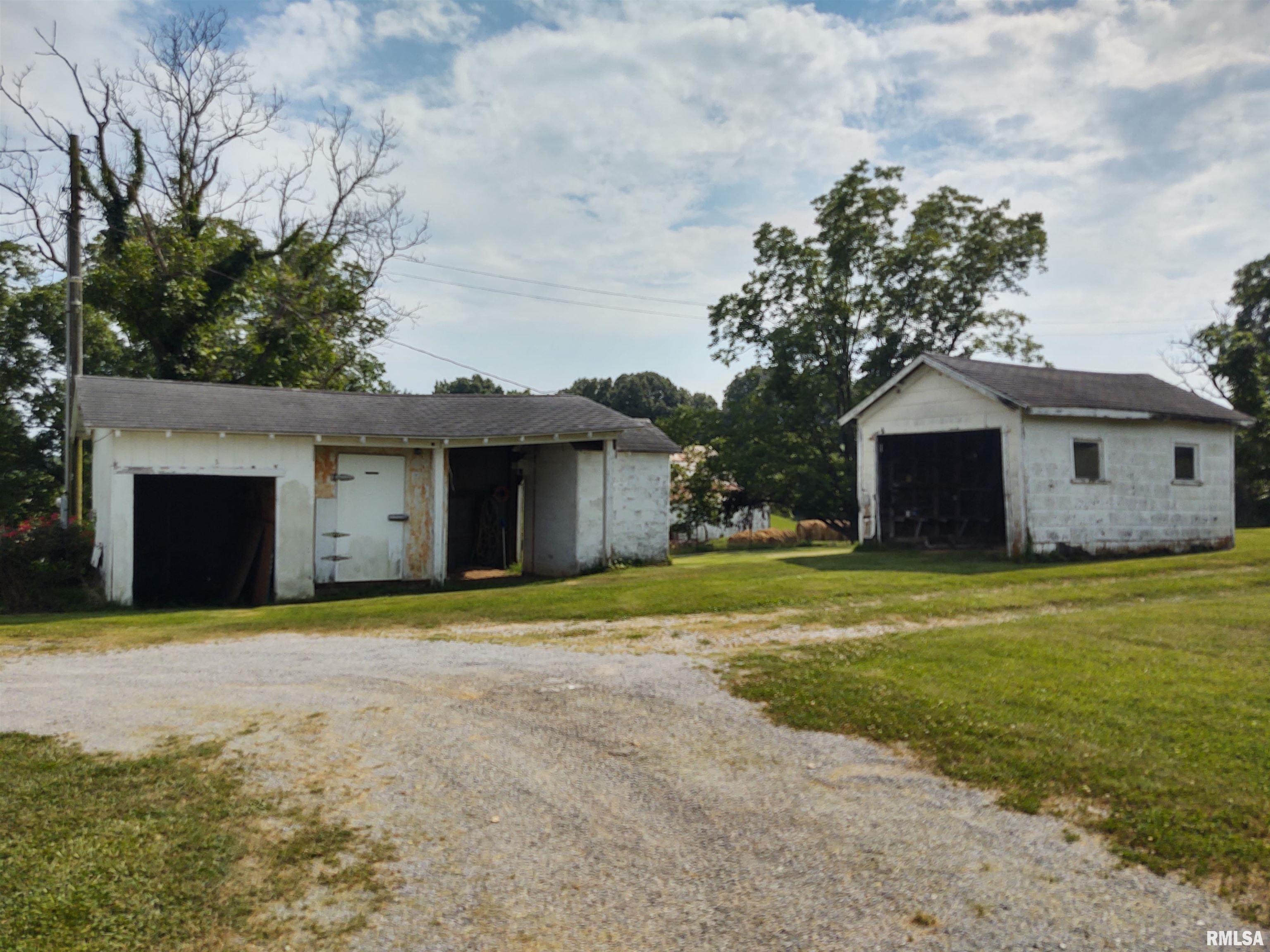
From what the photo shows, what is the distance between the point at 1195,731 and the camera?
562 cm

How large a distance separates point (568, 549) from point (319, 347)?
1582 centimetres

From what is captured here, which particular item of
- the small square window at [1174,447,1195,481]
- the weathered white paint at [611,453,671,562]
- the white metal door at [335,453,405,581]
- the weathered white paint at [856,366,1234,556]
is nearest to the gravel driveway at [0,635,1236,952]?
the white metal door at [335,453,405,581]

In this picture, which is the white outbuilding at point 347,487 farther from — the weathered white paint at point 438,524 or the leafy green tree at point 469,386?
the leafy green tree at point 469,386

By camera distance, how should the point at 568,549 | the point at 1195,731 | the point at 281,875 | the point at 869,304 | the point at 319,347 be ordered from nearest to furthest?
the point at 281,875 → the point at 1195,731 → the point at 568,549 → the point at 319,347 → the point at 869,304

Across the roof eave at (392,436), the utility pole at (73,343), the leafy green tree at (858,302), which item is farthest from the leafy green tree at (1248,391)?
the utility pole at (73,343)

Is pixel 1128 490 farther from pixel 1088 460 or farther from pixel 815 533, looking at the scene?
pixel 815 533

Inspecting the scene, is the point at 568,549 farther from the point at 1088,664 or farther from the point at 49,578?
the point at 1088,664

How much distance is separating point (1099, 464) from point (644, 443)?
9687mm

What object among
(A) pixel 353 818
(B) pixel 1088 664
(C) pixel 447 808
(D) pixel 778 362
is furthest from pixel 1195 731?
(D) pixel 778 362

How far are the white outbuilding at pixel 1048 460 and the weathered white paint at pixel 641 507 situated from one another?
4690 mm

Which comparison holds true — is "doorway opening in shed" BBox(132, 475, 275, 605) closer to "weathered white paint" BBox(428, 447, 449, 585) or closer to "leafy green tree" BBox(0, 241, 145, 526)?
"weathered white paint" BBox(428, 447, 449, 585)

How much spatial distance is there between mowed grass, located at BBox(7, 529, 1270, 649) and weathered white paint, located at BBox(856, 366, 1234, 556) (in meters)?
0.94

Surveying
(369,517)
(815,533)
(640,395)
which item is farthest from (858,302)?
(640,395)

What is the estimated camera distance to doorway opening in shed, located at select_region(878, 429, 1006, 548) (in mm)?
21000
